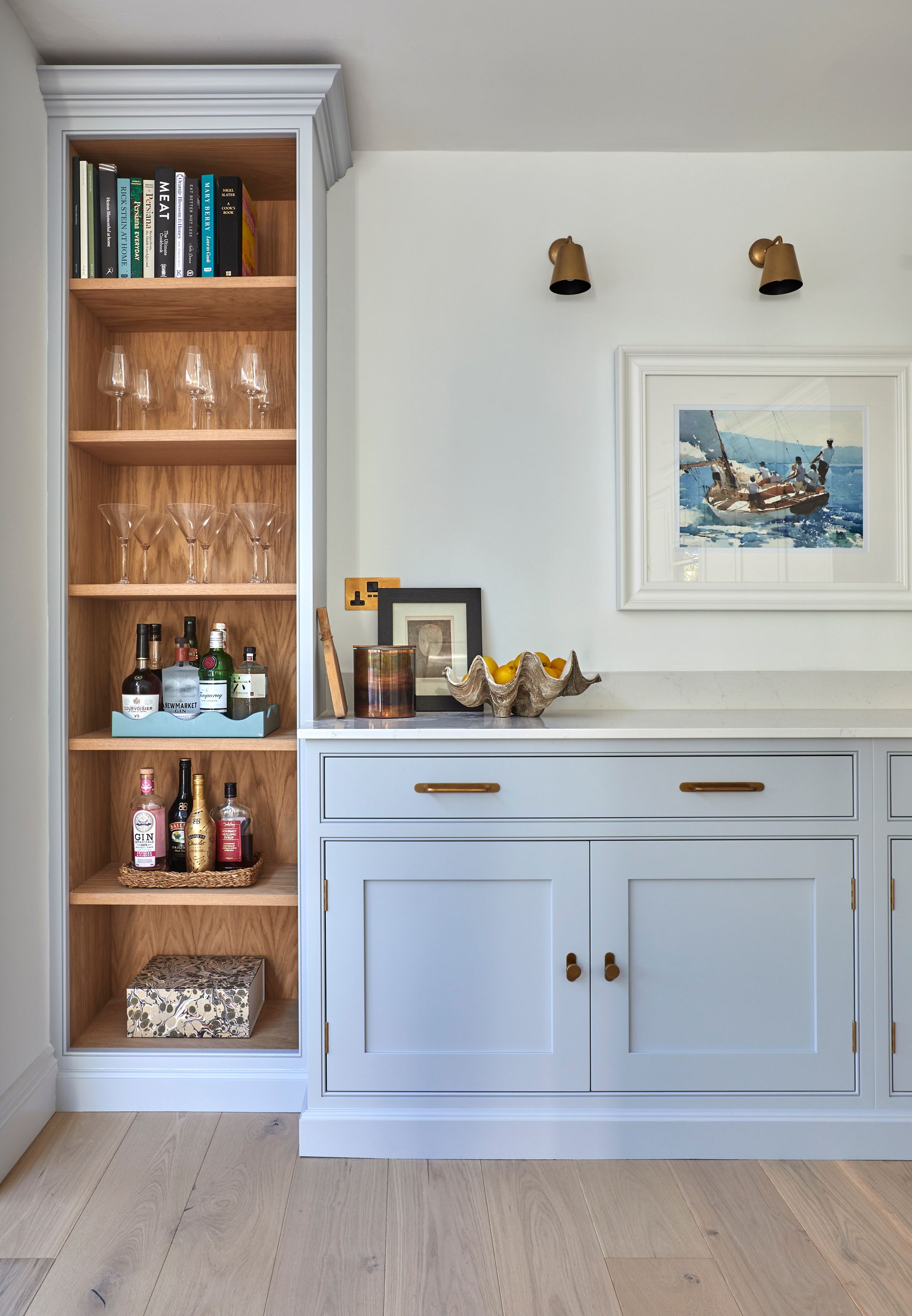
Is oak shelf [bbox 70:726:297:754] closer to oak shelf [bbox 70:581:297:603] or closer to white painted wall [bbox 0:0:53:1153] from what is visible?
white painted wall [bbox 0:0:53:1153]

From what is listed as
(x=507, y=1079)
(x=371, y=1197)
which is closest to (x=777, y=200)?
(x=507, y=1079)

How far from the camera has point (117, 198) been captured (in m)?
2.04

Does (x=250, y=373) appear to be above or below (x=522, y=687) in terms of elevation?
above

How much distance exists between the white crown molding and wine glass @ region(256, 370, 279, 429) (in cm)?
61

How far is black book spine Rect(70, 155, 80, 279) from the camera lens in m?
2.03

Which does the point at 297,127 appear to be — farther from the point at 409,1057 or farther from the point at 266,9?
the point at 409,1057

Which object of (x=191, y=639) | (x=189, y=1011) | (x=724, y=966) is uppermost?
(x=191, y=639)

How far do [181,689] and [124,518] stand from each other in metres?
0.46

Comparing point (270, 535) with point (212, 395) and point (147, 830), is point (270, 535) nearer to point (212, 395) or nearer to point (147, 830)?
point (212, 395)

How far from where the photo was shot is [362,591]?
232 centimetres

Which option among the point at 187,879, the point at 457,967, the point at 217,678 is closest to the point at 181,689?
the point at 217,678

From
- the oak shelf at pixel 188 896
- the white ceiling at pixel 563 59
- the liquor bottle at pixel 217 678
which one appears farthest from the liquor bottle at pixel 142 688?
the white ceiling at pixel 563 59

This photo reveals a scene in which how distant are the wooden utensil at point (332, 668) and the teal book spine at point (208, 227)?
0.91 metres

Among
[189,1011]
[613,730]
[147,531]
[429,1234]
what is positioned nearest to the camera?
[429,1234]
